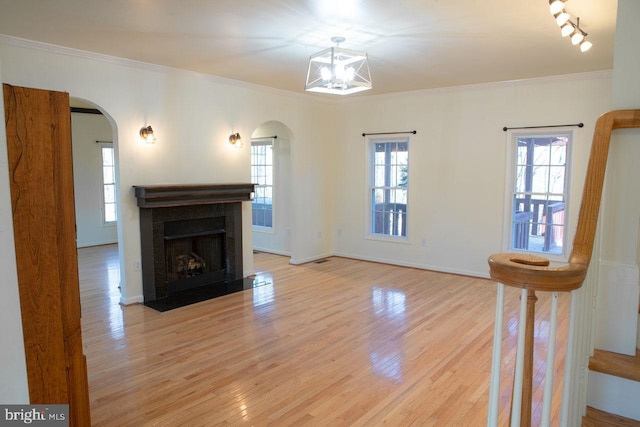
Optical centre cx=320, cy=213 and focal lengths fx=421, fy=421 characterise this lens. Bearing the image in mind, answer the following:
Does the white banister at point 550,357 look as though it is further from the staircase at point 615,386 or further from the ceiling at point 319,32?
the ceiling at point 319,32

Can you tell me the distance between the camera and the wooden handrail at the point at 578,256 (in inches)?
43.2

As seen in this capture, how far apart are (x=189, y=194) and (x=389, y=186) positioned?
A: 10.7ft

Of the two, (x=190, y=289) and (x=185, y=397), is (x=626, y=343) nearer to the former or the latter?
(x=185, y=397)

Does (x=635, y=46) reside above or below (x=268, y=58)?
below

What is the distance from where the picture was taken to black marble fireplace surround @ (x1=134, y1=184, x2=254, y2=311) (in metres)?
4.77

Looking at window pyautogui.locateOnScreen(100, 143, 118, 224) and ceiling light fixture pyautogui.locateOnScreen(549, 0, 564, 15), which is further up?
ceiling light fixture pyautogui.locateOnScreen(549, 0, 564, 15)

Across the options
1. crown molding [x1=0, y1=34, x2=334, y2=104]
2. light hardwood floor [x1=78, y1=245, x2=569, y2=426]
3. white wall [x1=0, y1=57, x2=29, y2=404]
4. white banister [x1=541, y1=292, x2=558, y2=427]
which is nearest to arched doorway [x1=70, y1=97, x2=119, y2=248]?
light hardwood floor [x1=78, y1=245, x2=569, y2=426]

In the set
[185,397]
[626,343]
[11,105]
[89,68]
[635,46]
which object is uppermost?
[89,68]

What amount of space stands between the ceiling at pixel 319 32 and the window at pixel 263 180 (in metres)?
2.65

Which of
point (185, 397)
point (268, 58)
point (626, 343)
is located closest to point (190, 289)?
point (185, 397)

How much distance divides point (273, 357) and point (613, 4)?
3.58m

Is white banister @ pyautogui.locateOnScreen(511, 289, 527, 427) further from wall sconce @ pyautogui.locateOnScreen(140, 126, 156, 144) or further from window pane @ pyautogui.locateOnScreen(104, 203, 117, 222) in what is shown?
window pane @ pyautogui.locateOnScreen(104, 203, 117, 222)

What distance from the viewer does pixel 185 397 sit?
9.14 ft

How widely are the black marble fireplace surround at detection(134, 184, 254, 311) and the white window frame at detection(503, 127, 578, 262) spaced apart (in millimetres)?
3474
